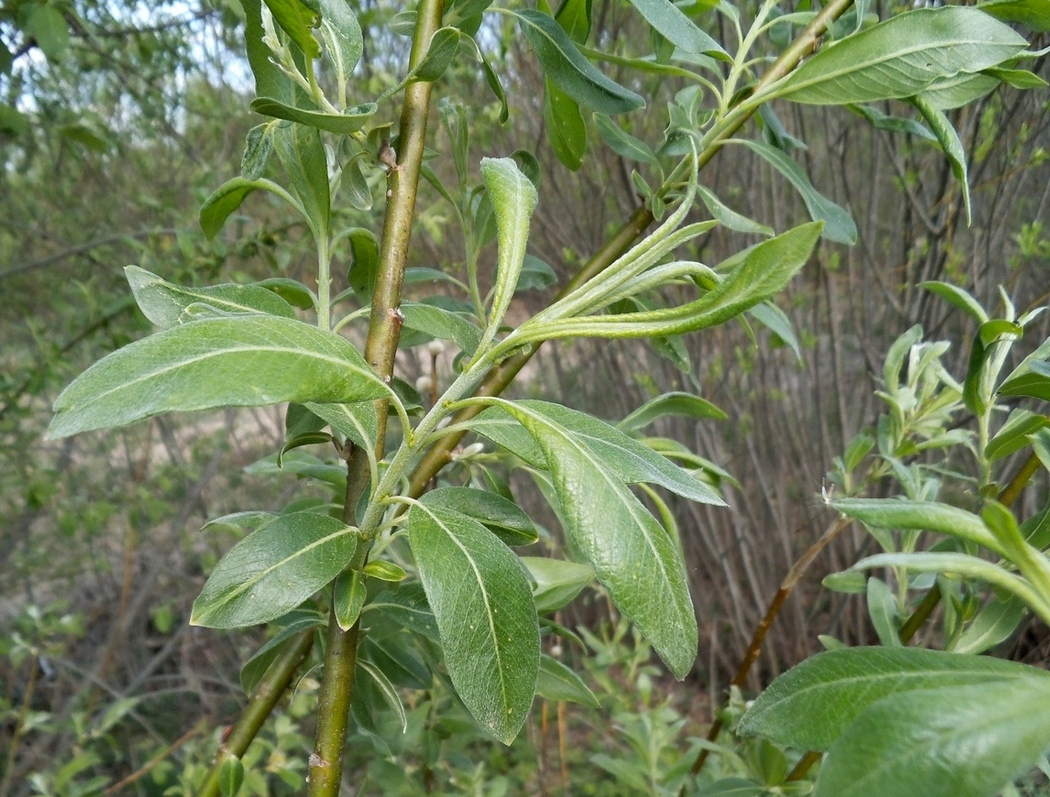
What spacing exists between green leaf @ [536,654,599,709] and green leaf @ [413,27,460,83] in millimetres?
585

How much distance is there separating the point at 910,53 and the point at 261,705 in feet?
2.64

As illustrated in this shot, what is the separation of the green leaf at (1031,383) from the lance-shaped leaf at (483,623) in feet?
1.58

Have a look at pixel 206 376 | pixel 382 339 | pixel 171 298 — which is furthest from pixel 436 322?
pixel 206 376

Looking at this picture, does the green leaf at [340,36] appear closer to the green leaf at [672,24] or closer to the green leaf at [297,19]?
the green leaf at [297,19]

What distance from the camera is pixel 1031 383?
2.06 feet

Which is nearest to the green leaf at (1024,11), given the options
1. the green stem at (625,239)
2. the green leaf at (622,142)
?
the green stem at (625,239)

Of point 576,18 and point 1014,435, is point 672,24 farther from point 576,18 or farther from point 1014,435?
point 1014,435

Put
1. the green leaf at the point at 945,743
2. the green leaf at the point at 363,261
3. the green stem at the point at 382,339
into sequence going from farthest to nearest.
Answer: the green leaf at the point at 363,261
the green stem at the point at 382,339
the green leaf at the point at 945,743

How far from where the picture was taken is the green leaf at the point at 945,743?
1.01ft

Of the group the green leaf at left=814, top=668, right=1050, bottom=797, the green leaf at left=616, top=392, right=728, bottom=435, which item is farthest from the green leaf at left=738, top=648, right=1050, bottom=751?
the green leaf at left=616, top=392, right=728, bottom=435

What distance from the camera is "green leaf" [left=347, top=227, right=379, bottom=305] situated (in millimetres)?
733

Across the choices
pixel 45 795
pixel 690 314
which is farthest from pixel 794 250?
pixel 45 795

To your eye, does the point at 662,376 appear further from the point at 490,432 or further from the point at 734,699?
the point at 490,432

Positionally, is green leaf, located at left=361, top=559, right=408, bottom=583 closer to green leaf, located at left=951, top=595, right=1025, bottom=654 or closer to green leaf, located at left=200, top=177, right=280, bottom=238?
green leaf, located at left=200, top=177, right=280, bottom=238
